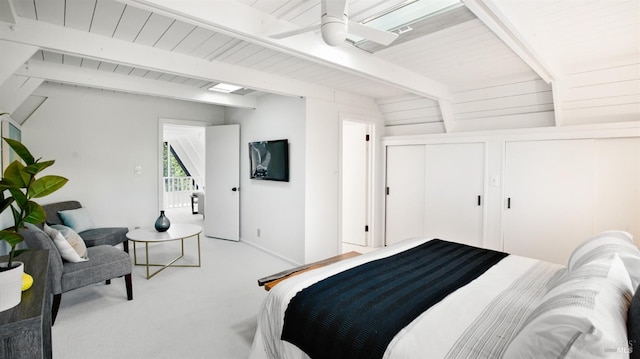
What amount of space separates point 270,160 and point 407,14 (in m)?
2.78

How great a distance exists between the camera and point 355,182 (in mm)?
5016

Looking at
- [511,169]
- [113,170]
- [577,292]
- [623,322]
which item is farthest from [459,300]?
[113,170]

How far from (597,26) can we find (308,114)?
2713 millimetres

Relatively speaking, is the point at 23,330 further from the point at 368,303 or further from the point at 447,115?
the point at 447,115

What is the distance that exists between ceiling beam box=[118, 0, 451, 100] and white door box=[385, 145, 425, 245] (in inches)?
64.6

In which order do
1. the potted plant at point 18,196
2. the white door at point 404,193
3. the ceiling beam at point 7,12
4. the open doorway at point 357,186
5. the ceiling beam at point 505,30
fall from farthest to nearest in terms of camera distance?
the open doorway at point 357,186
the white door at point 404,193
the ceiling beam at point 7,12
the ceiling beam at point 505,30
the potted plant at point 18,196

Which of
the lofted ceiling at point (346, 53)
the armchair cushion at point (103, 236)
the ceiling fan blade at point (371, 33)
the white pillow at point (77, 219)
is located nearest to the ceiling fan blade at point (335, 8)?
the ceiling fan blade at point (371, 33)

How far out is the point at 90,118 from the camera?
14.1ft

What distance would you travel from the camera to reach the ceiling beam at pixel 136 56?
2.15 metres

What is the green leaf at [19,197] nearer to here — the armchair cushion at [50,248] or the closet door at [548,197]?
the armchair cushion at [50,248]

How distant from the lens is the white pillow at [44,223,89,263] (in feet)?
8.52

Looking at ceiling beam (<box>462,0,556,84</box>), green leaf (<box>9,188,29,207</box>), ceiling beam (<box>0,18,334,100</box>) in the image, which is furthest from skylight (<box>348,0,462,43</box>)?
green leaf (<box>9,188,29,207</box>)

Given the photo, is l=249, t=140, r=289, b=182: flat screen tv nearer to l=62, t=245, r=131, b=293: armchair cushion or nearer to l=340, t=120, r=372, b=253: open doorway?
l=340, t=120, r=372, b=253: open doorway

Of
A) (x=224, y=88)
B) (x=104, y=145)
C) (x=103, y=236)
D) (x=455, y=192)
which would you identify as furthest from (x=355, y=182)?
(x=104, y=145)
